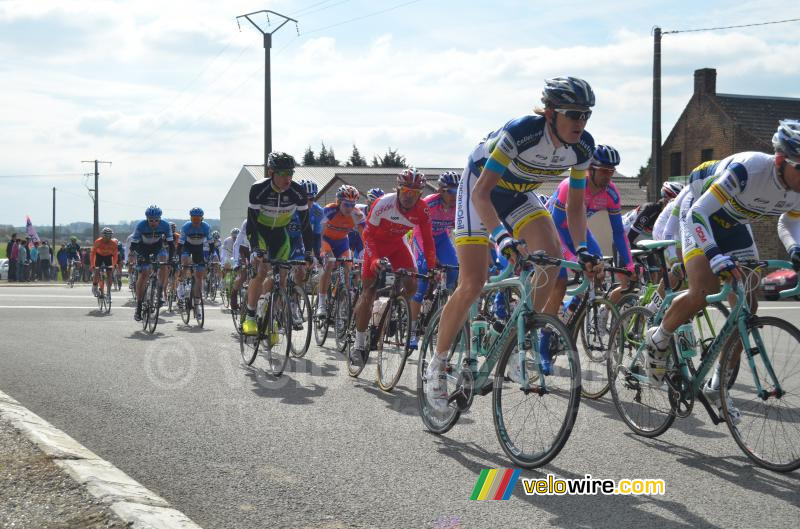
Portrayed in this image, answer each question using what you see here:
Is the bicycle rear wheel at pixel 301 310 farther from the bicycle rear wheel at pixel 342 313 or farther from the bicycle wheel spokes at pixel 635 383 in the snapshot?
the bicycle wheel spokes at pixel 635 383

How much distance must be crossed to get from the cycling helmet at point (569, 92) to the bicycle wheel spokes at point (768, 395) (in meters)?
1.55

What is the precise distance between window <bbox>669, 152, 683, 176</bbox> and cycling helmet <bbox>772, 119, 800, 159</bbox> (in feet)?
151

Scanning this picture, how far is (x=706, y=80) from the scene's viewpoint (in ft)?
156

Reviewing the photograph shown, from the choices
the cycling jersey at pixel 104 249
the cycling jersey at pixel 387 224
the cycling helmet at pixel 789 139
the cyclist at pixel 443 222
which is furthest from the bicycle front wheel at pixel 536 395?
the cycling jersey at pixel 104 249

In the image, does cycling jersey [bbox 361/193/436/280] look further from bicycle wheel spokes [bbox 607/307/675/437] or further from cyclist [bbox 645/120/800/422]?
cyclist [bbox 645/120/800/422]

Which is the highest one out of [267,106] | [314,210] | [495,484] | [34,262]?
[267,106]

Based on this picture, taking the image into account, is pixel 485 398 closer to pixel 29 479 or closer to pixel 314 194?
pixel 29 479

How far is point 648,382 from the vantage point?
5.58 meters

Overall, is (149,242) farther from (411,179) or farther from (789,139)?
(789,139)

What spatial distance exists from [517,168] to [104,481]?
3105 millimetres

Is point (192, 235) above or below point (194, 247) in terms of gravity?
above

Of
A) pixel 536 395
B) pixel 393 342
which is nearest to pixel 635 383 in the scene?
pixel 536 395

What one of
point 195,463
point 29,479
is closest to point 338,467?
point 195,463

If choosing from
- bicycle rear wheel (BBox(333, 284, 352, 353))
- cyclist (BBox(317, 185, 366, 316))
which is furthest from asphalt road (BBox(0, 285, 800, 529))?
cyclist (BBox(317, 185, 366, 316))
